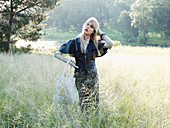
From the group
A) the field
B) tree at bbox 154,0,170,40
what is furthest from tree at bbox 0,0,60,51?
tree at bbox 154,0,170,40

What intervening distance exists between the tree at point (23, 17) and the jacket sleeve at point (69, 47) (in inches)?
263

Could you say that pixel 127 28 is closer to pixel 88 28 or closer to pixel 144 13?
pixel 144 13

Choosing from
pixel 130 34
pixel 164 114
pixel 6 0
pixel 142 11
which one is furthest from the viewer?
pixel 130 34

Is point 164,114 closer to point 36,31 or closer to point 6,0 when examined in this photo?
point 36,31

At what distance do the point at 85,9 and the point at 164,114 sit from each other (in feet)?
166

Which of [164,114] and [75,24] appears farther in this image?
[75,24]

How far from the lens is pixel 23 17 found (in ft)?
28.9

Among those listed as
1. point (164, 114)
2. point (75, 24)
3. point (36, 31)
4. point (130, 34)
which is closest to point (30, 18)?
point (36, 31)

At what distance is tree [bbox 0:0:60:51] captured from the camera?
325 inches

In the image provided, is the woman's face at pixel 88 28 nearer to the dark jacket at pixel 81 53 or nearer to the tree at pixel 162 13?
the dark jacket at pixel 81 53

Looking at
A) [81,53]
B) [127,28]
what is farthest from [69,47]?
[127,28]

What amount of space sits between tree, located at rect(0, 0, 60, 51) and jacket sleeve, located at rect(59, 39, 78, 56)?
21.9ft

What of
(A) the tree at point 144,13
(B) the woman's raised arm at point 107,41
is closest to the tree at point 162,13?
(A) the tree at point 144,13

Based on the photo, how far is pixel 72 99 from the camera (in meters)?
2.15
